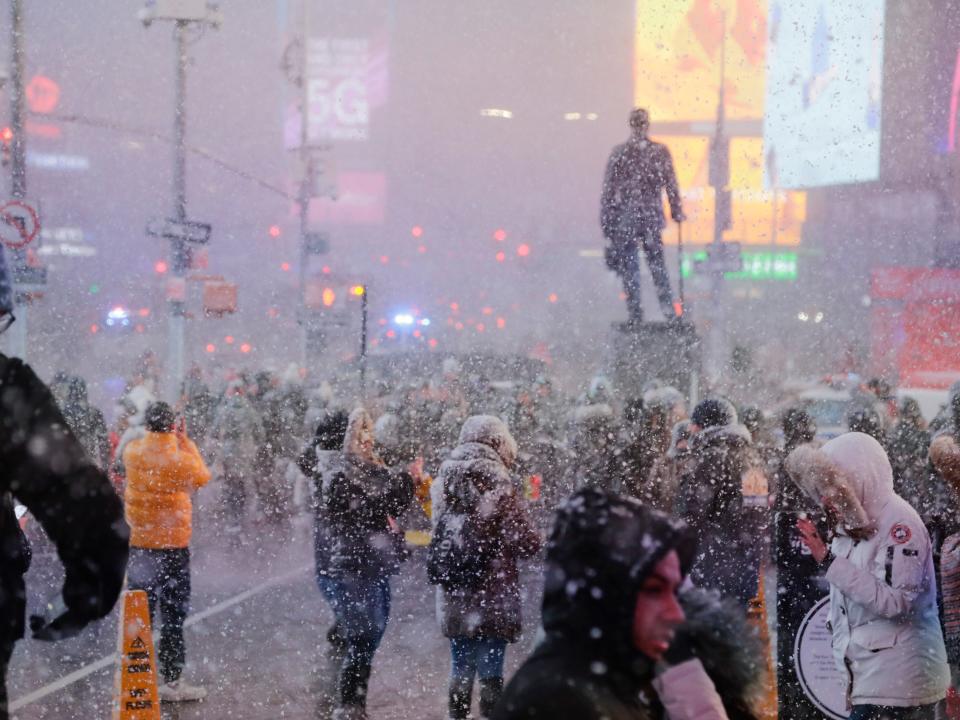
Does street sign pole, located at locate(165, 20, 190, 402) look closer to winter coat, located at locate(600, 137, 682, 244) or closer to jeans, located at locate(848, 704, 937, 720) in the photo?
winter coat, located at locate(600, 137, 682, 244)

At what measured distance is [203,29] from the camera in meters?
21.4

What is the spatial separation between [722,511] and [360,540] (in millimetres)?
2107

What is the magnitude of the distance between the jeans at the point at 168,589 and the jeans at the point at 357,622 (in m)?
0.96

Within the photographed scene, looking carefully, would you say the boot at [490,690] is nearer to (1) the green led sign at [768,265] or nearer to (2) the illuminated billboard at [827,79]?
(2) the illuminated billboard at [827,79]

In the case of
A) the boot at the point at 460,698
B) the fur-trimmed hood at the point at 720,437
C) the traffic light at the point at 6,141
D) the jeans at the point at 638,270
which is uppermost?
the traffic light at the point at 6,141

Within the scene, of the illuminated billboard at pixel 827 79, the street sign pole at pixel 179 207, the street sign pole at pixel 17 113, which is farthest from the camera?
the illuminated billboard at pixel 827 79

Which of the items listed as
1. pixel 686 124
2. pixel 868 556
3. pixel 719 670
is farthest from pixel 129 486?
pixel 686 124

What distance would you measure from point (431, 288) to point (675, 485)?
9653cm

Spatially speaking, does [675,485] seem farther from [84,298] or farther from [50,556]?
[84,298]

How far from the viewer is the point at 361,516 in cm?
649

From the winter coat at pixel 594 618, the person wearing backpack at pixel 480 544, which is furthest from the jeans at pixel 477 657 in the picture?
the winter coat at pixel 594 618

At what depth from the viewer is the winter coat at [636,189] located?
35.0ft

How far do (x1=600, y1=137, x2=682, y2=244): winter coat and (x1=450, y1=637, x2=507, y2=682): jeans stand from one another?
5950 millimetres

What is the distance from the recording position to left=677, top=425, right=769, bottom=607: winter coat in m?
6.70
